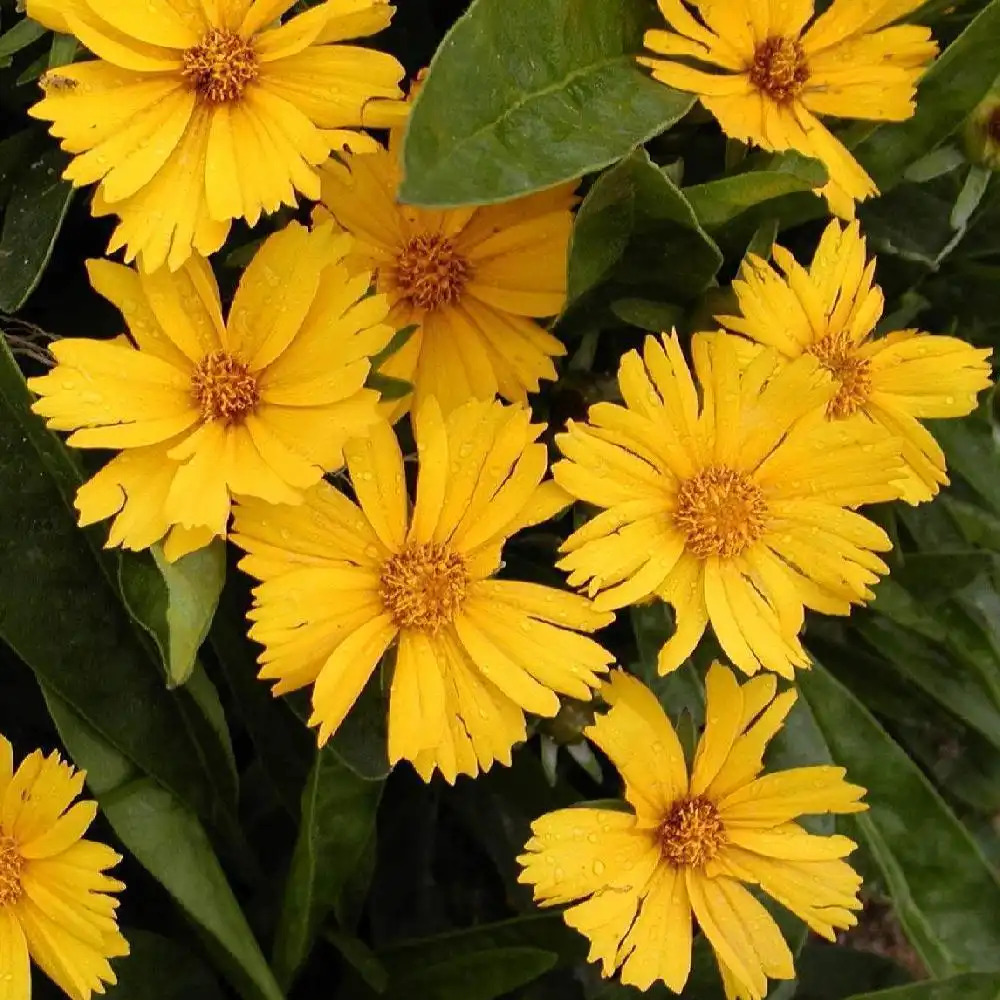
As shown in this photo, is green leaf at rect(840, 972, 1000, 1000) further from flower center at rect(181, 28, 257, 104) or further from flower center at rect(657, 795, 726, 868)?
flower center at rect(181, 28, 257, 104)

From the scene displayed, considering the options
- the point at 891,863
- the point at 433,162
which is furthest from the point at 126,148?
the point at 891,863

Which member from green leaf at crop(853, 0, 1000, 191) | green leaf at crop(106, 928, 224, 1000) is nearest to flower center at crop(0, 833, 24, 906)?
green leaf at crop(106, 928, 224, 1000)

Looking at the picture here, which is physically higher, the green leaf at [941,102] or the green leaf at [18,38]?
the green leaf at [18,38]

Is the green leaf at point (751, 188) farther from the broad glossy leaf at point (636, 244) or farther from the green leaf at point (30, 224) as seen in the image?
the green leaf at point (30, 224)

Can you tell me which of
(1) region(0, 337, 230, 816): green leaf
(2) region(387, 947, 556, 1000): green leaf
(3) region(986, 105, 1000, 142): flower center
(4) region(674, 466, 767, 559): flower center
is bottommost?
(2) region(387, 947, 556, 1000): green leaf

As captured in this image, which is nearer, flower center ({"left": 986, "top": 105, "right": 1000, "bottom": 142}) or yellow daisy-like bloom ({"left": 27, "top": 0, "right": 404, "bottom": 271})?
yellow daisy-like bloom ({"left": 27, "top": 0, "right": 404, "bottom": 271})

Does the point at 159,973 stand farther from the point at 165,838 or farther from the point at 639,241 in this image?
the point at 639,241

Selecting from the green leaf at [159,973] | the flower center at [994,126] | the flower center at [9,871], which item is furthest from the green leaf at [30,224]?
the flower center at [994,126]

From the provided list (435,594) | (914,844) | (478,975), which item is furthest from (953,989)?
(435,594)

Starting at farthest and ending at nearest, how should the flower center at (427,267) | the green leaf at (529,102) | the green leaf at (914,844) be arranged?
1. the green leaf at (914,844)
2. the flower center at (427,267)
3. the green leaf at (529,102)
